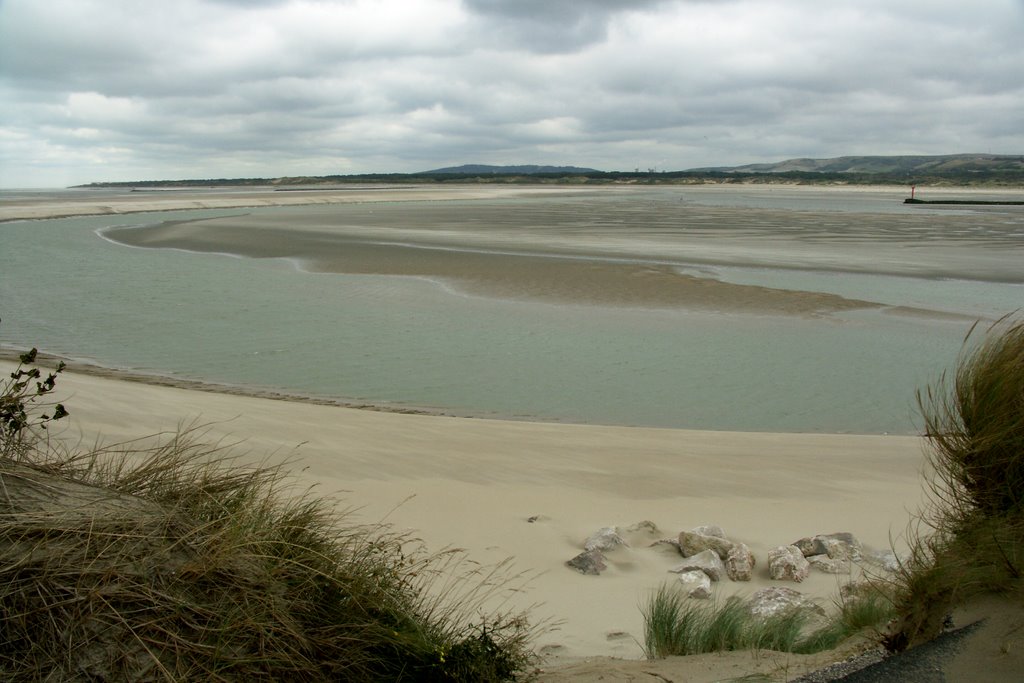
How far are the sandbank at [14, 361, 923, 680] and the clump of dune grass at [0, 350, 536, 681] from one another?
89cm

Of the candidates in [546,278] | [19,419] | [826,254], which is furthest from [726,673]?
[826,254]

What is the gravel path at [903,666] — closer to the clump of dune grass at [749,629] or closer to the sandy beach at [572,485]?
the sandy beach at [572,485]

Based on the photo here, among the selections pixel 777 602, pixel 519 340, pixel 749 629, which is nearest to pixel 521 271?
pixel 519 340

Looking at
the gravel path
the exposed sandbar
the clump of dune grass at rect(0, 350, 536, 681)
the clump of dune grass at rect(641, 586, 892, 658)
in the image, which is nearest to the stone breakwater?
the clump of dune grass at rect(641, 586, 892, 658)

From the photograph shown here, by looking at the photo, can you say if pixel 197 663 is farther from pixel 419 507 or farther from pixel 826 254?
pixel 826 254

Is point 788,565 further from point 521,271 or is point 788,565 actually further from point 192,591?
point 521,271

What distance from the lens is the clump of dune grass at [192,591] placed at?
2.73 meters

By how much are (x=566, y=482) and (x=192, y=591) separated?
4489mm

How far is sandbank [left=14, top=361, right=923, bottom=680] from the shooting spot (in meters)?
5.12

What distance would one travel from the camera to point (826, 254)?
25.2 m

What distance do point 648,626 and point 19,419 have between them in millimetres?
2844

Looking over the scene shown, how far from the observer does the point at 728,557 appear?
536cm

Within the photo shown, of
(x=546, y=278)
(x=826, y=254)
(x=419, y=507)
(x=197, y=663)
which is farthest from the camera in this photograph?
(x=826, y=254)

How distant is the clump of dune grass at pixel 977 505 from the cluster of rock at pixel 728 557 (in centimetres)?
116
